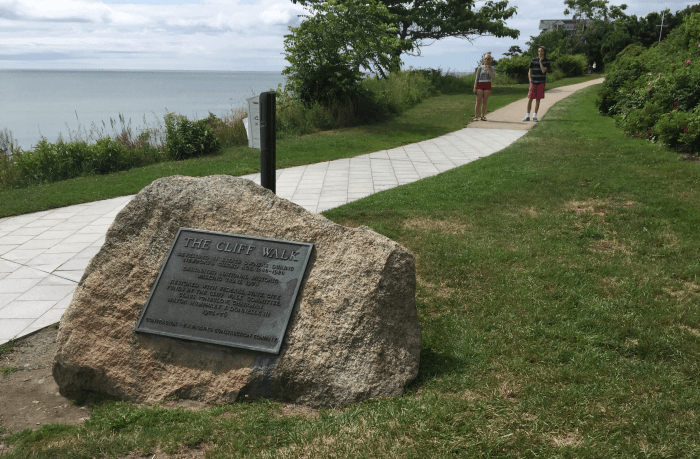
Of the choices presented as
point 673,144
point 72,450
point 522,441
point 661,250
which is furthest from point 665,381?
point 673,144

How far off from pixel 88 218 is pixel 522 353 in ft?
19.6

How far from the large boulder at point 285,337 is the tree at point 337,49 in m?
12.1

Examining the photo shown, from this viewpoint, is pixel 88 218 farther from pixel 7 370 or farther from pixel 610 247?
pixel 610 247

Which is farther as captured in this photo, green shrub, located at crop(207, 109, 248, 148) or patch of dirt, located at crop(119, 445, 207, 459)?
green shrub, located at crop(207, 109, 248, 148)

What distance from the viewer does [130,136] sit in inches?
484

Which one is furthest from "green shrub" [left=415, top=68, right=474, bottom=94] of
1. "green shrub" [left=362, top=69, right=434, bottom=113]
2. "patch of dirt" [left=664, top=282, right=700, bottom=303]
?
"patch of dirt" [left=664, top=282, right=700, bottom=303]

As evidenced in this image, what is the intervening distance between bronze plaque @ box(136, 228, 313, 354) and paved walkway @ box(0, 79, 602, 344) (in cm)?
156

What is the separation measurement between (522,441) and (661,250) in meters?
3.52

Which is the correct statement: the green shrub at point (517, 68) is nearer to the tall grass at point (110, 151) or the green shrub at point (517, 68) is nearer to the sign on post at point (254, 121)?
the tall grass at point (110, 151)

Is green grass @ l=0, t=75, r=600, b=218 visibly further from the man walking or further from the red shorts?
the man walking

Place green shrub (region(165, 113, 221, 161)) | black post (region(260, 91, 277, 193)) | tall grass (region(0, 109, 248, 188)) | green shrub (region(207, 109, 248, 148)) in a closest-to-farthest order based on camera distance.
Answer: black post (region(260, 91, 277, 193)), tall grass (region(0, 109, 248, 188)), green shrub (region(165, 113, 221, 161)), green shrub (region(207, 109, 248, 148))

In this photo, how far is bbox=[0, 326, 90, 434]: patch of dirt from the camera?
3.10m

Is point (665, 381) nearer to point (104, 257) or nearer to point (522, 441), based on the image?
point (522, 441)

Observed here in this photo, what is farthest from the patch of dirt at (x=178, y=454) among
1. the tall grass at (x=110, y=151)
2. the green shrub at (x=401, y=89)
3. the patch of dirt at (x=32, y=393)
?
the green shrub at (x=401, y=89)
